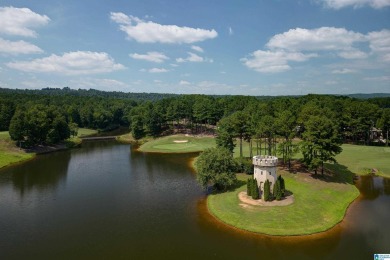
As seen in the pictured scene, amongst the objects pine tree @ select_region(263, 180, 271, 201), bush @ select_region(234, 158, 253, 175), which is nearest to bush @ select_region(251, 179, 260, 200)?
pine tree @ select_region(263, 180, 271, 201)

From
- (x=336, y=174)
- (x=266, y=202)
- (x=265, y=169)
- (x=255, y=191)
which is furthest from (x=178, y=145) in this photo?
(x=266, y=202)

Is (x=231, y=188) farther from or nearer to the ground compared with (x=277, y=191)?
nearer to the ground

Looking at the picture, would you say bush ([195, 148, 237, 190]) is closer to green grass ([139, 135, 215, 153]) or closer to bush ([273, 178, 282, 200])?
bush ([273, 178, 282, 200])

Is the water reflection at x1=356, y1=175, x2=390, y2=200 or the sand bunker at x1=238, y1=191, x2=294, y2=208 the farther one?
the water reflection at x1=356, y1=175, x2=390, y2=200

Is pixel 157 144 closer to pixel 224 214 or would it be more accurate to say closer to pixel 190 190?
pixel 190 190

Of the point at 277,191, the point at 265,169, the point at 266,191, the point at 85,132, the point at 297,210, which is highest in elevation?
the point at 265,169

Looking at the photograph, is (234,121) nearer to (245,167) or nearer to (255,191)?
(245,167)

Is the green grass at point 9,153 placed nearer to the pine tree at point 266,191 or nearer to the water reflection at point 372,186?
the pine tree at point 266,191
